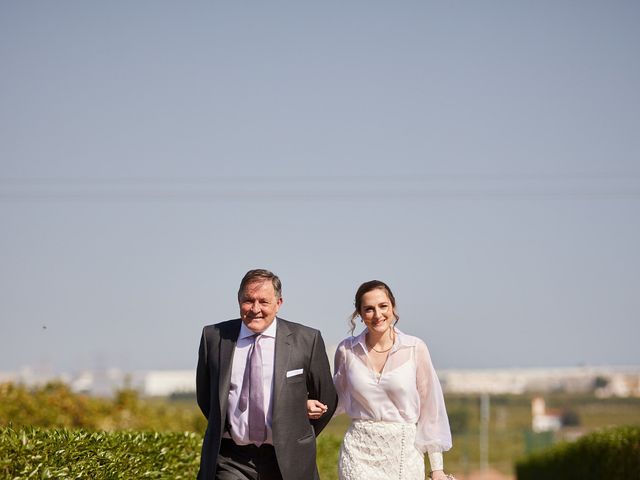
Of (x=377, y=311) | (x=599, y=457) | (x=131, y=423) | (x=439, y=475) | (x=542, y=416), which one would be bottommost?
(x=542, y=416)

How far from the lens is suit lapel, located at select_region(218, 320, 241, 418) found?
7414 mm

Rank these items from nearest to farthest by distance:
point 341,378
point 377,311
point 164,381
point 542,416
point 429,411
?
point 377,311 → point 429,411 → point 341,378 → point 164,381 → point 542,416

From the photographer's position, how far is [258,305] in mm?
7516

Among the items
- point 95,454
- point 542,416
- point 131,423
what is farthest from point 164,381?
point 95,454

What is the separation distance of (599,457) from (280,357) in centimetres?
1218

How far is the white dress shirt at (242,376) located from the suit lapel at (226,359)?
32 mm

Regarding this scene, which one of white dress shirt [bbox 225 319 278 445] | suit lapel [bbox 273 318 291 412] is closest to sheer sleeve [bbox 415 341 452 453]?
suit lapel [bbox 273 318 291 412]

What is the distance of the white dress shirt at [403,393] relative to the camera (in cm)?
812

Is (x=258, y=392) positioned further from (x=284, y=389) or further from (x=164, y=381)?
(x=164, y=381)

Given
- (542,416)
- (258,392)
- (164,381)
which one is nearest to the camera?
(258,392)

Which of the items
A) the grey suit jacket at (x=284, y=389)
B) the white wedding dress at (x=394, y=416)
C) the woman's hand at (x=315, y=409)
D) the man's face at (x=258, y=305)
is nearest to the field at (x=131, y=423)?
the grey suit jacket at (x=284, y=389)

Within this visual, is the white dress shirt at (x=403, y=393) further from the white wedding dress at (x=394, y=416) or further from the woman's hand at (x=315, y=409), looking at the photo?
the woman's hand at (x=315, y=409)

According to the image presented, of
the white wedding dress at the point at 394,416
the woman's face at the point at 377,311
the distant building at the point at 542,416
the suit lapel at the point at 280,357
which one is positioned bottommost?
the distant building at the point at 542,416

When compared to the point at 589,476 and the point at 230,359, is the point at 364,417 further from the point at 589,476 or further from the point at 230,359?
the point at 589,476
